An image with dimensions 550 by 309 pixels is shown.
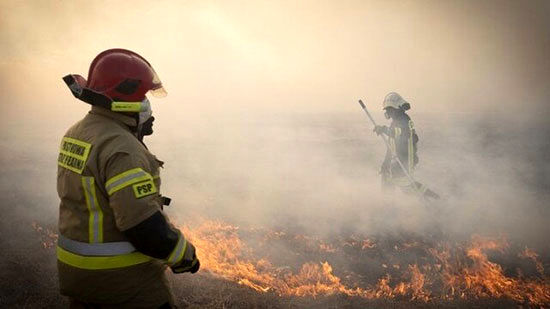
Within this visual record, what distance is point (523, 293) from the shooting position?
5.00 metres

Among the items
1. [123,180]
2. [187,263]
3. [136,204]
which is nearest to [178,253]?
[187,263]

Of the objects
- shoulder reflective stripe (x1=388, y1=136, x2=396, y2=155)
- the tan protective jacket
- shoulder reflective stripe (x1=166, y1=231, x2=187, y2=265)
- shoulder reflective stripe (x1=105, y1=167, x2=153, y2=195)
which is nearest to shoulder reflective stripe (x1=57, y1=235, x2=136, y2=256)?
the tan protective jacket

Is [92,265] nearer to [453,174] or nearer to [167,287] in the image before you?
[167,287]

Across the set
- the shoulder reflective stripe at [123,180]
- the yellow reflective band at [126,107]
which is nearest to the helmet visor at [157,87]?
the yellow reflective band at [126,107]

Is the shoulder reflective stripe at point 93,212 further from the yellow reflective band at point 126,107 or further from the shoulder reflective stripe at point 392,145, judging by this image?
the shoulder reflective stripe at point 392,145

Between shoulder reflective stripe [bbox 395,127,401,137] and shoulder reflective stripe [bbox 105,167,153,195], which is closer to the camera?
shoulder reflective stripe [bbox 105,167,153,195]

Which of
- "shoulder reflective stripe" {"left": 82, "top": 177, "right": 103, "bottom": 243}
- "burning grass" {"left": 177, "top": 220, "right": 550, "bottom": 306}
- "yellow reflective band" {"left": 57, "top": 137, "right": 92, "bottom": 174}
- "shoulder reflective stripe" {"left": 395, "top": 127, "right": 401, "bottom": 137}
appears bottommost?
"burning grass" {"left": 177, "top": 220, "right": 550, "bottom": 306}

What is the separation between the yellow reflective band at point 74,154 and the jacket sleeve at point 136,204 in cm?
17

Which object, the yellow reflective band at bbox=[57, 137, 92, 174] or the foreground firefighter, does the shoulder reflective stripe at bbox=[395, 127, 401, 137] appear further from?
the yellow reflective band at bbox=[57, 137, 92, 174]

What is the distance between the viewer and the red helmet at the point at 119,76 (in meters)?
1.96

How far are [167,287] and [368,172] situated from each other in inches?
497

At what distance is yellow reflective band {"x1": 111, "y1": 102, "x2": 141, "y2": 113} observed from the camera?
6.31 ft

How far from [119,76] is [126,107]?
6.7 inches

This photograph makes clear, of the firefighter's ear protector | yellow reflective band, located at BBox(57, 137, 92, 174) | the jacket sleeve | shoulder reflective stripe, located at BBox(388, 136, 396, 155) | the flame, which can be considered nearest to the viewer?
the jacket sleeve
